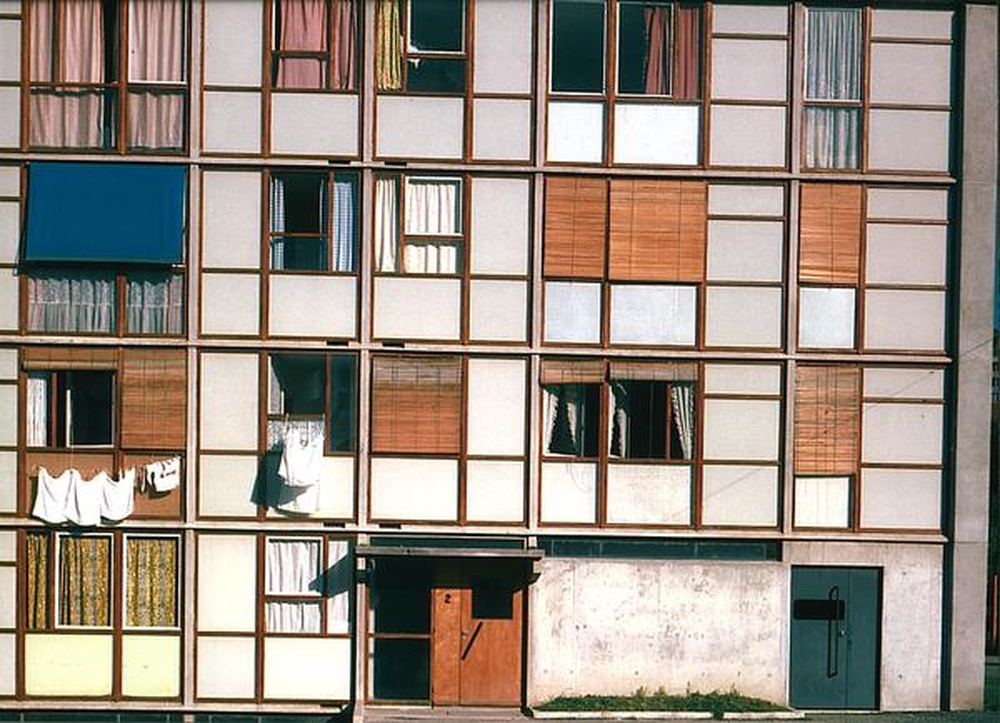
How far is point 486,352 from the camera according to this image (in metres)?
19.9

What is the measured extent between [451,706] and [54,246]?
972cm

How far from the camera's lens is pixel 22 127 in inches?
783

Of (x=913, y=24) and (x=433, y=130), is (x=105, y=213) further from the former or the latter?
(x=913, y=24)

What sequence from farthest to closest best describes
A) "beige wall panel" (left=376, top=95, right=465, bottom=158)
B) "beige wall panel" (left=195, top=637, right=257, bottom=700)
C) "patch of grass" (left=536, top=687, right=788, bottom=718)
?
"beige wall panel" (left=376, top=95, right=465, bottom=158), "beige wall panel" (left=195, top=637, right=257, bottom=700), "patch of grass" (left=536, top=687, right=788, bottom=718)

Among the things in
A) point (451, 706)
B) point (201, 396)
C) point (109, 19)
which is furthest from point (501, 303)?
point (109, 19)

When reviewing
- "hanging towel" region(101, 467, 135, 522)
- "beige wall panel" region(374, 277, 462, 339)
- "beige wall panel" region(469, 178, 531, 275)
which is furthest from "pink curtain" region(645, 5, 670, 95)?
"hanging towel" region(101, 467, 135, 522)

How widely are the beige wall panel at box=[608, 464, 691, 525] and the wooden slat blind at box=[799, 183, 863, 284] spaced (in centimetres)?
A: 390

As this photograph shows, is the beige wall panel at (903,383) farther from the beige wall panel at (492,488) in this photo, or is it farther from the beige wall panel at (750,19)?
the beige wall panel at (492,488)

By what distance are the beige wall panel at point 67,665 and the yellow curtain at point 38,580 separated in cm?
30

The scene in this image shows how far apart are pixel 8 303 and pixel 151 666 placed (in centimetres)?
626

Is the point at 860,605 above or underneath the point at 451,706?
above

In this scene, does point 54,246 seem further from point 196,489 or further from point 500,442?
point 500,442

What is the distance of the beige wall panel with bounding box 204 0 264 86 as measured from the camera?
65.4ft

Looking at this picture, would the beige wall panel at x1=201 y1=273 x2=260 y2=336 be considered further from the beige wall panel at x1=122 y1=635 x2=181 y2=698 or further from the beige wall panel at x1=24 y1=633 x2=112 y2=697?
the beige wall panel at x1=24 y1=633 x2=112 y2=697
